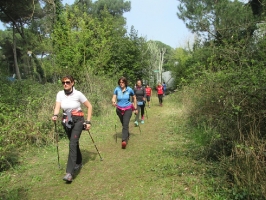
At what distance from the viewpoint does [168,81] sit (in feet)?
119

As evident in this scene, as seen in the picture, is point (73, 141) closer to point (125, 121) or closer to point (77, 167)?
point (77, 167)

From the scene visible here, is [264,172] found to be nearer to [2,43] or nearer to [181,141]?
[181,141]

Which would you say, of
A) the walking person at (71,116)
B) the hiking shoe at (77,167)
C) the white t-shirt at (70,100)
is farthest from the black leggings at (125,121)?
the white t-shirt at (70,100)

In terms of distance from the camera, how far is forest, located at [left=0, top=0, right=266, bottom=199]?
12.4ft

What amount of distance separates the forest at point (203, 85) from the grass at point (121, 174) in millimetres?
324

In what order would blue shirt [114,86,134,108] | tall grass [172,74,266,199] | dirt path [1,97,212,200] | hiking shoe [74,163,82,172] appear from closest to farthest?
tall grass [172,74,266,199]
dirt path [1,97,212,200]
hiking shoe [74,163,82,172]
blue shirt [114,86,134,108]

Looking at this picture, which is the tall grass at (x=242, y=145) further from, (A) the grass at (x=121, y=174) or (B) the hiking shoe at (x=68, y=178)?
(B) the hiking shoe at (x=68, y=178)

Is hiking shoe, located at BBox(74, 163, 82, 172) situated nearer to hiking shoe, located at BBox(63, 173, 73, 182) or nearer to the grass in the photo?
the grass

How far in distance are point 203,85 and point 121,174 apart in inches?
180

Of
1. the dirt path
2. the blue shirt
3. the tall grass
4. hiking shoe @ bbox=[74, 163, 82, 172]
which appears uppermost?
the blue shirt

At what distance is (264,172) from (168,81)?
33492 millimetres

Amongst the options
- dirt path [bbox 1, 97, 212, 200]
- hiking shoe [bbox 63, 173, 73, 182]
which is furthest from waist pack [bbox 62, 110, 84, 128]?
dirt path [bbox 1, 97, 212, 200]

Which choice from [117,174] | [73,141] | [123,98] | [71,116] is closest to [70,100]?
[71,116]

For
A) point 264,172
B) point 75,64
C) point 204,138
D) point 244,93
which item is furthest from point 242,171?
point 75,64
